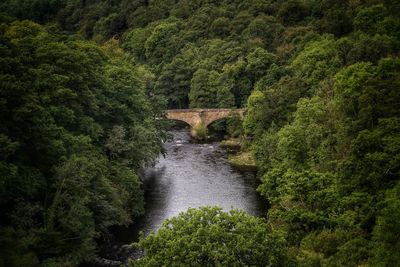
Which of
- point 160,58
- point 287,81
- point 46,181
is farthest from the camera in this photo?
point 160,58

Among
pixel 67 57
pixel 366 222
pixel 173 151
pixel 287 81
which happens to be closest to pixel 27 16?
pixel 173 151

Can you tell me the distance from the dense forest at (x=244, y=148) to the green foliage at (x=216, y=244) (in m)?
0.08

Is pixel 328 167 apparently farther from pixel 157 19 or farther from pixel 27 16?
pixel 27 16

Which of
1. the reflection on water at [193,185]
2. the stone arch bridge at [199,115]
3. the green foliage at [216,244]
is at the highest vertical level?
the green foliage at [216,244]

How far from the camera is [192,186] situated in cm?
6444

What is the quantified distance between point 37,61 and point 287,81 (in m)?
38.3

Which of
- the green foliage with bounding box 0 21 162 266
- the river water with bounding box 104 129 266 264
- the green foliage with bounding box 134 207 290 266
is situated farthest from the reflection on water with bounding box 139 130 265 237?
the green foliage with bounding box 134 207 290 266

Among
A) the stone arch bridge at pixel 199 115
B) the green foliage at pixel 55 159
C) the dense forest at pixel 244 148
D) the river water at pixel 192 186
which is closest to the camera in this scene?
the dense forest at pixel 244 148

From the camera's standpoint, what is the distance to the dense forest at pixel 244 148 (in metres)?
31.6

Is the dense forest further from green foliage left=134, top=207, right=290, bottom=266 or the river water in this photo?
the river water

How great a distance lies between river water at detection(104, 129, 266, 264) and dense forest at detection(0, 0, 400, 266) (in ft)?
8.37

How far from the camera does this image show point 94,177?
4481cm

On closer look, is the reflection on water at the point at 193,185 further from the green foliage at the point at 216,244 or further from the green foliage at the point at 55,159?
the green foliage at the point at 216,244

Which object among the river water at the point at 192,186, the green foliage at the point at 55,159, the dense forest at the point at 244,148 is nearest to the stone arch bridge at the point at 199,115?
the dense forest at the point at 244,148
